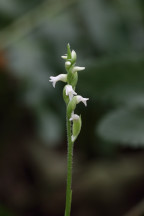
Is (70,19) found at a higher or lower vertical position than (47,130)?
higher

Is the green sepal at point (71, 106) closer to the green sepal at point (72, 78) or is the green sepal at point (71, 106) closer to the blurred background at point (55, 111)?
the green sepal at point (72, 78)

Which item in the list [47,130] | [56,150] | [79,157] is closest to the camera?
[47,130]

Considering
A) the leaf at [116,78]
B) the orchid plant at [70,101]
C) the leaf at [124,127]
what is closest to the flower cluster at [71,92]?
the orchid plant at [70,101]

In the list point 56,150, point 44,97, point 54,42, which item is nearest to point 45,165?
point 56,150

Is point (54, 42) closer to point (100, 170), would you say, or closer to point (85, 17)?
point (85, 17)

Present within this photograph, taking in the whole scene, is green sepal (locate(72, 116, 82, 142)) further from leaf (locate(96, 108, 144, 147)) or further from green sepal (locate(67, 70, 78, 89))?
leaf (locate(96, 108, 144, 147))

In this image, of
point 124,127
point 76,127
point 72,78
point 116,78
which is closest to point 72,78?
point 72,78

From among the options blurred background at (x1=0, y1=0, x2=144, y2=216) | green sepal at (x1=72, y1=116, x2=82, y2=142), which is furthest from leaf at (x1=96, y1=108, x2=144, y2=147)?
blurred background at (x1=0, y1=0, x2=144, y2=216)
